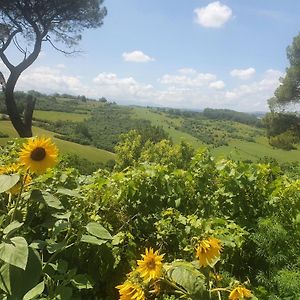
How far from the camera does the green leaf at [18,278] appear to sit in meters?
1.56

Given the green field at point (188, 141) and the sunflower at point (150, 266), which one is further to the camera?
the green field at point (188, 141)

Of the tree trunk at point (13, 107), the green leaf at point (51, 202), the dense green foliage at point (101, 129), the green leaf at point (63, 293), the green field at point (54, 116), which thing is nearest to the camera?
the green leaf at point (63, 293)

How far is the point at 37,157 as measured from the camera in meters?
1.92

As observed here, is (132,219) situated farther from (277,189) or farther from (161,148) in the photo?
(161,148)

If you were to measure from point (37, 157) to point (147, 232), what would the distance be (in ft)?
3.45

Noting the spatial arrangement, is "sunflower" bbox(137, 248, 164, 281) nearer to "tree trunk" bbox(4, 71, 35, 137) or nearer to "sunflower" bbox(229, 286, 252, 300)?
"sunflower" bbox(229, 286, 252, 300)

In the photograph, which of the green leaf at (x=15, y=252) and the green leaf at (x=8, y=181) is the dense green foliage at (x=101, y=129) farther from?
the green leaf at (x=15, y=252)

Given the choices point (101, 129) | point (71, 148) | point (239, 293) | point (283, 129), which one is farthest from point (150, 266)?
point (101, 129)

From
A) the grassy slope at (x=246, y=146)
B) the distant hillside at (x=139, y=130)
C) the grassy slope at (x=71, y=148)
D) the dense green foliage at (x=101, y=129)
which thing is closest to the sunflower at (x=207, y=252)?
the grassy slope at (x=246, y=146)

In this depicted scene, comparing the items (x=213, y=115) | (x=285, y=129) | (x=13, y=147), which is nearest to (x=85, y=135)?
(x=285, y=129)

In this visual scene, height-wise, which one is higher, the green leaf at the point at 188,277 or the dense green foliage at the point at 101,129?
the green leaf at the point at 188,277

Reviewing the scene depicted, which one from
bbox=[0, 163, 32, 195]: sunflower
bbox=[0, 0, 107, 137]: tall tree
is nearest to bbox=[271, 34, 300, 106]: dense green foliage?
bbox=[0, 0, 107, 137]: tall tree

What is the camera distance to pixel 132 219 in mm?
2709

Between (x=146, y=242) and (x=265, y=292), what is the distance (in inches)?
34.5
